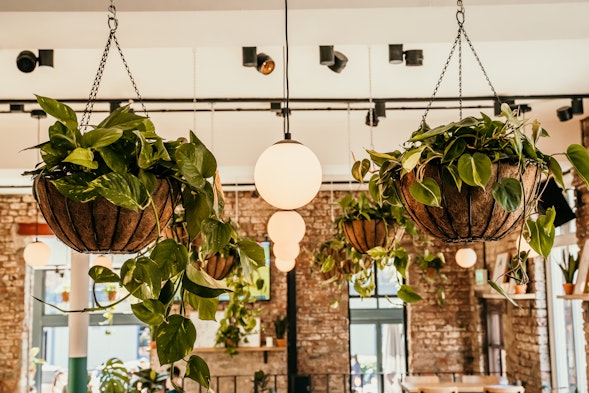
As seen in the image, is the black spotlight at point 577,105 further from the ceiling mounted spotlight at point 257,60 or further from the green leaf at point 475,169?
the green leaf at point 475,169

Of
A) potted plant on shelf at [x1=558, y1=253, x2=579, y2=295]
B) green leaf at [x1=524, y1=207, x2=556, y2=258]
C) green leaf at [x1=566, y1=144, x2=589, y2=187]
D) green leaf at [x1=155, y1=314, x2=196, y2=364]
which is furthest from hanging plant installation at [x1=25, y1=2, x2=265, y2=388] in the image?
potted plant on shelf at [x1=558, y1=253, x2=579, y2=295]

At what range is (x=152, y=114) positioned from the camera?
7.03 m

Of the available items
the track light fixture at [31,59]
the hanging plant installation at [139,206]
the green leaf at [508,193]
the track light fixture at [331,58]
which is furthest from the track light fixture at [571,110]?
the hanging plant installation at [139,206]

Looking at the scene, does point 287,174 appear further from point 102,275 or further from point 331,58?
point 331,58

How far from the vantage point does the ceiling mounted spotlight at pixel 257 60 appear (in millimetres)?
4742

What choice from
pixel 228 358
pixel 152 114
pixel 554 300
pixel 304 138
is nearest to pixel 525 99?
pixel 304 138

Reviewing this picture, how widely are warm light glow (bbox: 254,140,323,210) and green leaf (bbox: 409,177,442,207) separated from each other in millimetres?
714

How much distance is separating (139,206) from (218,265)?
2212 mm

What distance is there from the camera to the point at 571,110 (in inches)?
255

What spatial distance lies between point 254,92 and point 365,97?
3.41ft

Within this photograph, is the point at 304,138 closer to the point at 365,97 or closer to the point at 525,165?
the point at 365,97

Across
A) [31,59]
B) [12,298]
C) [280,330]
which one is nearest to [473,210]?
[31,59]

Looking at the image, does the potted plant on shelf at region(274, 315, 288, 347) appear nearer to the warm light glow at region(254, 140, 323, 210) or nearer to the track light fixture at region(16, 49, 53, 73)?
the track light fixture at region(16, 49, 53, 73)

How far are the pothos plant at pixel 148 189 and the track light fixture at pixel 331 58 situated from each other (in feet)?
9.83
